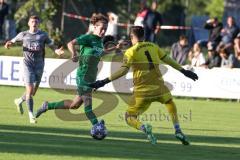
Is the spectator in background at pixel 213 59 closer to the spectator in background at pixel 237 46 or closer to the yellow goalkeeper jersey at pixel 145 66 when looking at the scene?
the spectator in background at pixel 237 46

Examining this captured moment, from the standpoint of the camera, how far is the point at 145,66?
16.1 m

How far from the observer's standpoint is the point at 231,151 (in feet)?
50.6

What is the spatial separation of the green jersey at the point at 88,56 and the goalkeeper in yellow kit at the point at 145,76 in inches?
28.1

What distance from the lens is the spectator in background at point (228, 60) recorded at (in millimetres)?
30192

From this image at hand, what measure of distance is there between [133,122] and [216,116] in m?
7.23

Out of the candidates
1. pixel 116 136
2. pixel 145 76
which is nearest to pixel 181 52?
pixel 116 136

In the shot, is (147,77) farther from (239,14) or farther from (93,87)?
(239,14)

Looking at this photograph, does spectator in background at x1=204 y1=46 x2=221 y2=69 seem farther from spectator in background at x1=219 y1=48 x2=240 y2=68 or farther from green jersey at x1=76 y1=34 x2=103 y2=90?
green jersey at x1=76 y1=34 x2=103 y2=90

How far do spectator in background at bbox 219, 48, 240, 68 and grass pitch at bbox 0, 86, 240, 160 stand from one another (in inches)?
191

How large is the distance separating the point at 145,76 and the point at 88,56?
109 cm

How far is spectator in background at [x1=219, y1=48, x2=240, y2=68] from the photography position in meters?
30.2

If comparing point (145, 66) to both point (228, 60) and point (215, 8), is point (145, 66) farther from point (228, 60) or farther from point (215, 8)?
point (215, 8)

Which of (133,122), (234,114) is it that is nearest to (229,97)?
(234,114)

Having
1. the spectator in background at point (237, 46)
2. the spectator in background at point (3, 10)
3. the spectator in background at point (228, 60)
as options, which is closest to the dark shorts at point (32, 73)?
the spectator in background at point (228, 60)
